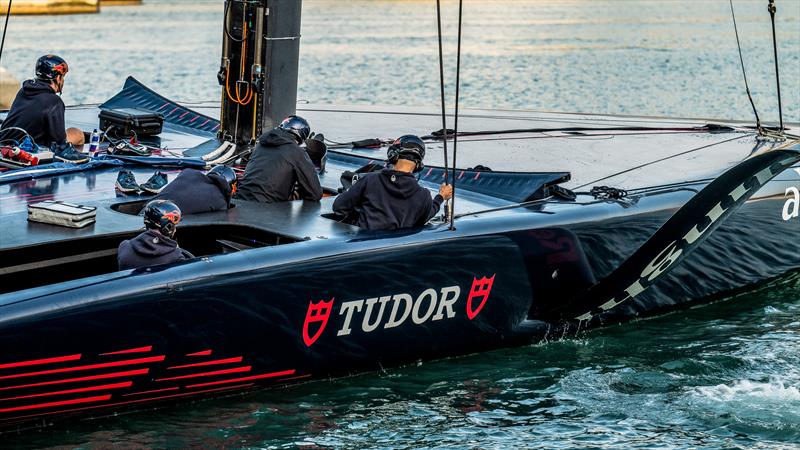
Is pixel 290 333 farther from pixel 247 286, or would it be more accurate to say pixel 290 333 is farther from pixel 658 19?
pixel 658 19

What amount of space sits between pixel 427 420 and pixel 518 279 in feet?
3.75

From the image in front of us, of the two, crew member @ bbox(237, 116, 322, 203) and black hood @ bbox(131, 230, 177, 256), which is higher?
crew member @ bbox(237, 116, 322, 203)

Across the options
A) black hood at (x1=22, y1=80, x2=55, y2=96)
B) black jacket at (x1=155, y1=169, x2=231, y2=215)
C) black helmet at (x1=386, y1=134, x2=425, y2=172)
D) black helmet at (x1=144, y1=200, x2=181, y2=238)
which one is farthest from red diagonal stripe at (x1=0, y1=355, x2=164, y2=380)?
black hood at (x1=22, y1=80, x2=55, y2=96)

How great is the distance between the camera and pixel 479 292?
23.3 feet

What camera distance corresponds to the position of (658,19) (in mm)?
51375

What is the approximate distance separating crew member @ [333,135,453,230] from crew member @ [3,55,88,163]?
8.70ft

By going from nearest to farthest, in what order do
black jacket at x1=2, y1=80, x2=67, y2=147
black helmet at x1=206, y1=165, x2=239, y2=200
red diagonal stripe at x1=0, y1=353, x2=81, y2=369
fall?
red diagonal stripe at x1=0, y1=353, x2=81, y2=369
black helmet at x1=206, y1=165, x2=239, y2=200
black jacket at x1=2, y1=80, x2=67, y2=147

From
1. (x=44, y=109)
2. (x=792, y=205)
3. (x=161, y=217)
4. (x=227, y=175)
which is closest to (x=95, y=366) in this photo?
(x=161, y=217)

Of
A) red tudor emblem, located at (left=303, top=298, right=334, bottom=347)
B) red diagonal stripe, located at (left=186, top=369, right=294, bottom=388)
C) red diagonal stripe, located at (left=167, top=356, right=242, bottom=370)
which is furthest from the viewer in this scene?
red tudor emblem, located at (left=303, top=298, right=334, bottom=347)

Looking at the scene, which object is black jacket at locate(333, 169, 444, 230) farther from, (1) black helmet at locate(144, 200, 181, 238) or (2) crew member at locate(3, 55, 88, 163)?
(2) crew member at locate(3, 55, 88, 163)

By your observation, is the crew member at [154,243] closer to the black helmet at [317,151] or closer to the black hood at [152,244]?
the black hood at [152,244]

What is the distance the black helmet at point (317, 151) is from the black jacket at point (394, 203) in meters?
1.51

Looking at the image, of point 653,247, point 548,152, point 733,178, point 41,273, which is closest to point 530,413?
point 653,247

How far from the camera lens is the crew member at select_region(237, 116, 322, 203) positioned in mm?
7566
